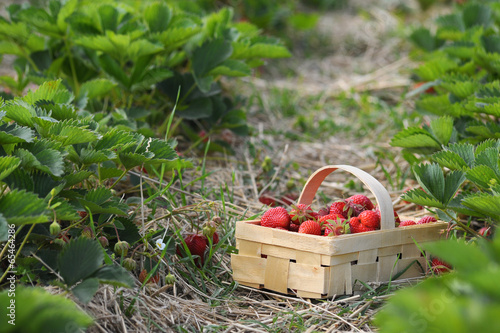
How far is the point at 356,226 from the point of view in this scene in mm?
1374

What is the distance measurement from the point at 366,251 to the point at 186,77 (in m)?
1.15

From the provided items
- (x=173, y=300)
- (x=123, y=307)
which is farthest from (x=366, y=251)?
(x=123, y=307)

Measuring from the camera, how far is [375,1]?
5.00 meters

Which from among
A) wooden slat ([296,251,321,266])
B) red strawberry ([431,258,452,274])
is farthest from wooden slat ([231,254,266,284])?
red strawberry ([431,258,452,274])

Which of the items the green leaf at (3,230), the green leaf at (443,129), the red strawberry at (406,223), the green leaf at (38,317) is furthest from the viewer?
the green leaf at (443,129)

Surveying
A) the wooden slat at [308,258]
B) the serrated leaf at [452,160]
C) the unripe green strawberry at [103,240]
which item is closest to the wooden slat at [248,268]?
the wooden slat at [308,258]

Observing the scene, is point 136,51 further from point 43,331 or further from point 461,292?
point 461,292

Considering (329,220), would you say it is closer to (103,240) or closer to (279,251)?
(279,251)

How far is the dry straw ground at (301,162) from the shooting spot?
3.96 ft

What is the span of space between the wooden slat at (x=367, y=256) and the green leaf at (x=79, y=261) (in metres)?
0.62

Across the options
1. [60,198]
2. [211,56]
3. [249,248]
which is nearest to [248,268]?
[249,248]

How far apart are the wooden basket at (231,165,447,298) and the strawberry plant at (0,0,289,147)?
0.74 meters

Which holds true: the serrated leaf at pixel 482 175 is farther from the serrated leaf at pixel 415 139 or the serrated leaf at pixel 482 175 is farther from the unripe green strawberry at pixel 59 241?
the unripe green strawberry at pixel 59 241

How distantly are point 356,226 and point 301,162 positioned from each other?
3.47 feet
